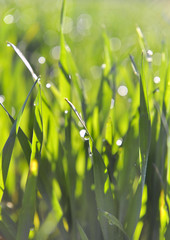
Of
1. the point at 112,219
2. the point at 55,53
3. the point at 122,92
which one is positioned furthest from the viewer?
the point at 55,53

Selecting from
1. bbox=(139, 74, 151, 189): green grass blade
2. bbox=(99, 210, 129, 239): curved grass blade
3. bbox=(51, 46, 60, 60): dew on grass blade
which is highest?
bbox=(139, 74, 151, 189): green grass blade

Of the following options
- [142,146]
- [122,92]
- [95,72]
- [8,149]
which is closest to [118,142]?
[142,146]

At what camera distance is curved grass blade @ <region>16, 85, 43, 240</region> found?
1.50ft

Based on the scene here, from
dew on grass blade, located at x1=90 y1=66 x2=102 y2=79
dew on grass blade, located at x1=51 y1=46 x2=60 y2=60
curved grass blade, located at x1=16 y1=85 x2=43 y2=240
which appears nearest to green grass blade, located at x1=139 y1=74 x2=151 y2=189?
curved grass blade, located at x1=16 y1=85 x2=43 y2=240

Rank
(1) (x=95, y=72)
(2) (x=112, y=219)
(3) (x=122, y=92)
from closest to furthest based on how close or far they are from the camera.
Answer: (2) (x=112, y=219) < (3) (x=122, y=92) < (1) (x=95, y=72)

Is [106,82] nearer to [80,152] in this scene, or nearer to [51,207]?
[80,152]

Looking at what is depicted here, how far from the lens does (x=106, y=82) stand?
2.24 feet

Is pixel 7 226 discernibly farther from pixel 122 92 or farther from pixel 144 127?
pixel 122 92

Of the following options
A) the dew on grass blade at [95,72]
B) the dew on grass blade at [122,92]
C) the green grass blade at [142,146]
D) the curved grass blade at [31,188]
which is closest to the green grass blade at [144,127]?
the green grass blade at [142,146]

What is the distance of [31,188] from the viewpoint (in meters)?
0.46

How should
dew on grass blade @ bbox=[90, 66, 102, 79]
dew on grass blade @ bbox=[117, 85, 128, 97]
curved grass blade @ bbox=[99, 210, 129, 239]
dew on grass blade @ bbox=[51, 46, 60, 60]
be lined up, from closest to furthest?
curved grass blade @ bbox=[99, 210, 129, 239] → dew on grass blade @ bbox=[117, 85, 128, 97] → dew on grass blade @ bbox=[90, 66, 102, 79] → dew on grass blade @ bbox=[51, 46, 60, 60]

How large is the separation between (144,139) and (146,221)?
156 millimetres

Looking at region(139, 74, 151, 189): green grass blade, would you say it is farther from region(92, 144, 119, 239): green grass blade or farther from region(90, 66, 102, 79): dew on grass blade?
region(90, 66, 102, 79): dew on grass blade

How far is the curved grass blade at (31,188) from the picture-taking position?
1.50 feet
